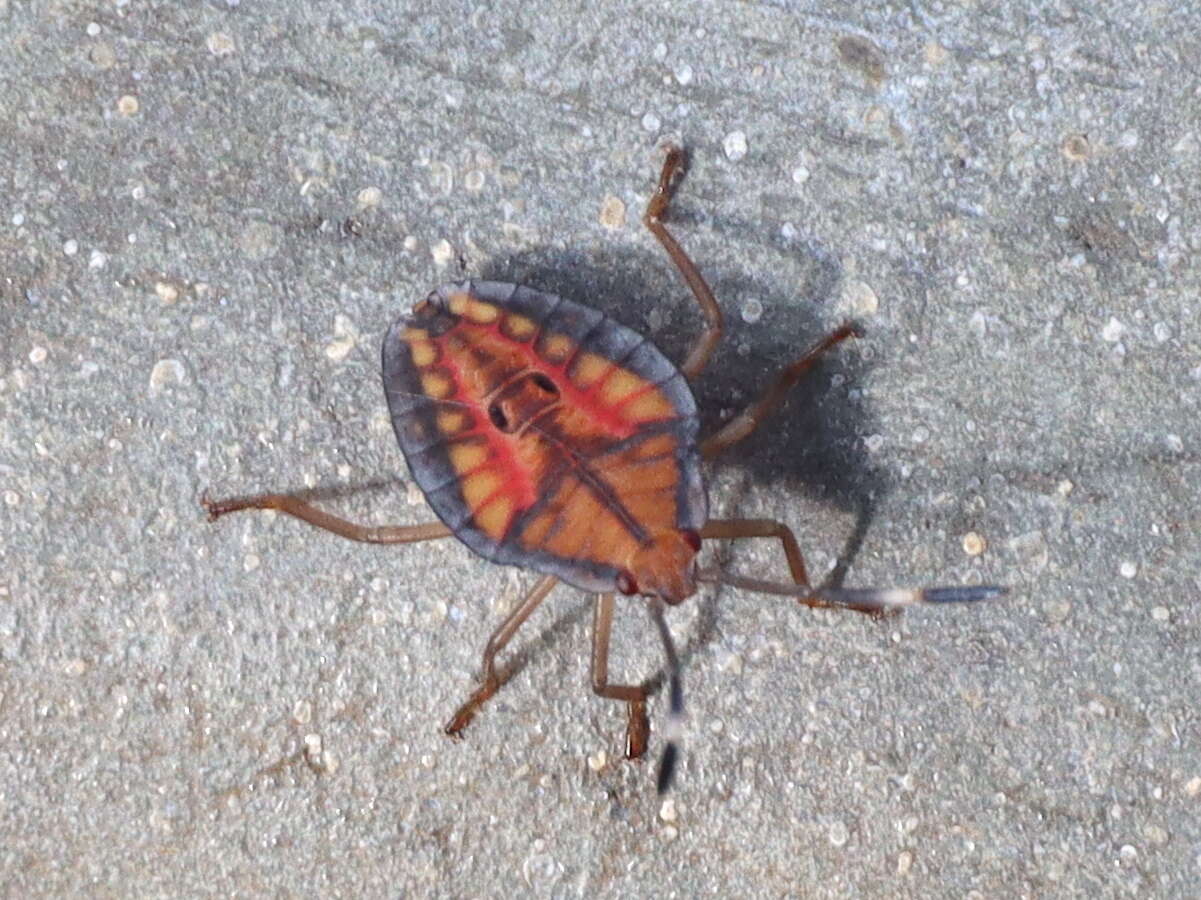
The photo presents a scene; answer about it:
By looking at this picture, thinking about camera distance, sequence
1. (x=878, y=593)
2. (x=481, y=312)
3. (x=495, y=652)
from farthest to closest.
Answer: (x=495, y=652), (x=481, y=312), (x=878, y=593)

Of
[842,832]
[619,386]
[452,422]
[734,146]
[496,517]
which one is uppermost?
[734,146]

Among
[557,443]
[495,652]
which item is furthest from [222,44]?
[495,652]

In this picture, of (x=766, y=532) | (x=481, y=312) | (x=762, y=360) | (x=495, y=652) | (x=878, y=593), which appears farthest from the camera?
(x=762, y=360)

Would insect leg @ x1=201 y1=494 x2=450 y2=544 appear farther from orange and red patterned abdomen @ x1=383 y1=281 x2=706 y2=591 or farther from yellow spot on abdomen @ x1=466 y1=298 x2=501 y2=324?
yellow spot on abdomen @ x1=466 y1=298 x2=501 y2=324

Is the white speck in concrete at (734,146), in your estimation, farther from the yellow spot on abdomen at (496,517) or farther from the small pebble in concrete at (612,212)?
the yellow spot on abdomen at (496,517)

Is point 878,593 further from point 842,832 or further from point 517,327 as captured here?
point 517,327

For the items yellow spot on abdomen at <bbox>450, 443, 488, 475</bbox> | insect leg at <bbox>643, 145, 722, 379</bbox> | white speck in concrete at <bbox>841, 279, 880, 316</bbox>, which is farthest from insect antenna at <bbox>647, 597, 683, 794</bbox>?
white speck in concrete at <bbox>841, 279, 880, 316</bbox>

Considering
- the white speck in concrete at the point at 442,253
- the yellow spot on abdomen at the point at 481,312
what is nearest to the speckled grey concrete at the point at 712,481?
the white speck in concrete at the point at 442,253
